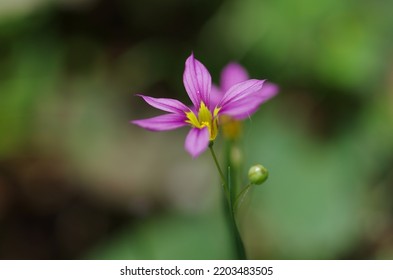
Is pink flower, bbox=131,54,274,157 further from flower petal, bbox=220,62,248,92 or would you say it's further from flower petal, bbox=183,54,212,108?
flower petal, bbox=220,62,248,92

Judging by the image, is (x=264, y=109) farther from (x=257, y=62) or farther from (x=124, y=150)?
(x=124, y=150)

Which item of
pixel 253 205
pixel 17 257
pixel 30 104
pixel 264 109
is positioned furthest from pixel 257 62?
pixel 17 257

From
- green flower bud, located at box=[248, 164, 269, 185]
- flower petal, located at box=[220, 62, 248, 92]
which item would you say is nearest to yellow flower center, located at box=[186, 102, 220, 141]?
green flower bud, located at box=[248, 164, 269, 185]

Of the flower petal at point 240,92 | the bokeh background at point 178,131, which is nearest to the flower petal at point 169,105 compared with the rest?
the flower petal at point 240,92

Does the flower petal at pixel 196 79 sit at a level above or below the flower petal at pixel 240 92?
above

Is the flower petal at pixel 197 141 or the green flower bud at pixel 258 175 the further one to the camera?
the green flower bud at pixel 258 175

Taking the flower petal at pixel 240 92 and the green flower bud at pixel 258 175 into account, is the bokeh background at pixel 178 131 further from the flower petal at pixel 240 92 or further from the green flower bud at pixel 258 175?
the flower petal at pixel 240 92
